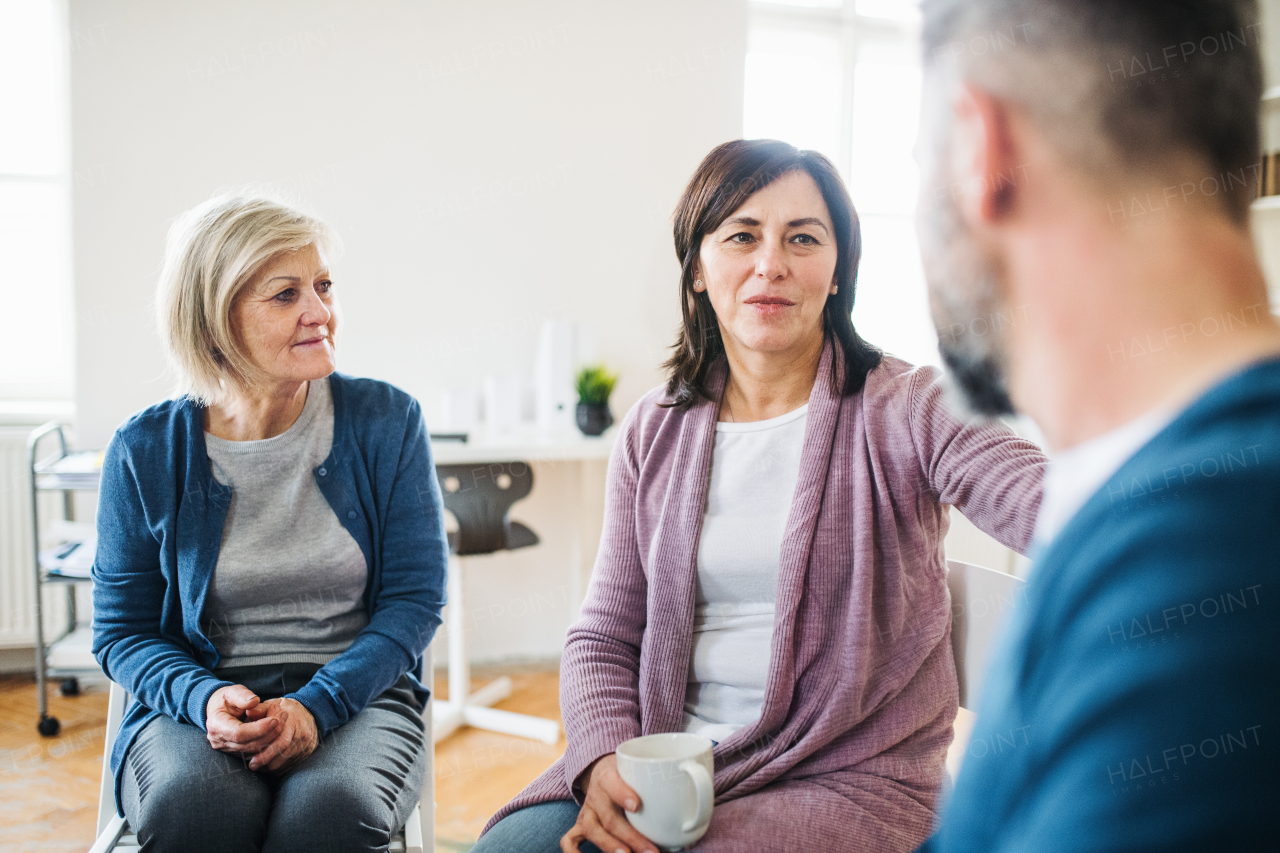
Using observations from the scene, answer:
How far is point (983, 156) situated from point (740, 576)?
845mm

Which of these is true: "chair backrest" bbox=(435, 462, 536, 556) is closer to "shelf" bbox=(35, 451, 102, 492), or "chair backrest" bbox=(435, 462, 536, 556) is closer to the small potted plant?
the small potted plant

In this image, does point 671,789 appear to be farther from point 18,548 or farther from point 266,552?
point 18,548

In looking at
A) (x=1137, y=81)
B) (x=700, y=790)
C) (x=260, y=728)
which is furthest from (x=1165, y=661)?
(x=260, y=728)

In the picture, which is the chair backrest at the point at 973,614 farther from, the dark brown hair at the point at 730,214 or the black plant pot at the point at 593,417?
the black plant pot at the point at 593,417

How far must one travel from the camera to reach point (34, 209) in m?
3.02

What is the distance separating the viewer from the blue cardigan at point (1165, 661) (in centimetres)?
25

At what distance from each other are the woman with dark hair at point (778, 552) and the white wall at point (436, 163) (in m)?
1.91

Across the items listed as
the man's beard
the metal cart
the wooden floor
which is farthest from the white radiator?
the man's beard

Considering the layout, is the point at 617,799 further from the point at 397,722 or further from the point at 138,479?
the point at 138,479

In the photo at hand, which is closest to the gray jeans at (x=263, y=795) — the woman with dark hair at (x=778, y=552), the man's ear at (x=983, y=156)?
the woman with dark hair at (x=778, y=552)

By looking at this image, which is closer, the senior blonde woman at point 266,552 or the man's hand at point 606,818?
the man's hand at point 606,818

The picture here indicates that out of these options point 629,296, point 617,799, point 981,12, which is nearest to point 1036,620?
point 981,12

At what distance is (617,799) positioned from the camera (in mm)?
890

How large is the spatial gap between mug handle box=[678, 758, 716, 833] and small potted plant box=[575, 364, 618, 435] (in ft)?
6.81
